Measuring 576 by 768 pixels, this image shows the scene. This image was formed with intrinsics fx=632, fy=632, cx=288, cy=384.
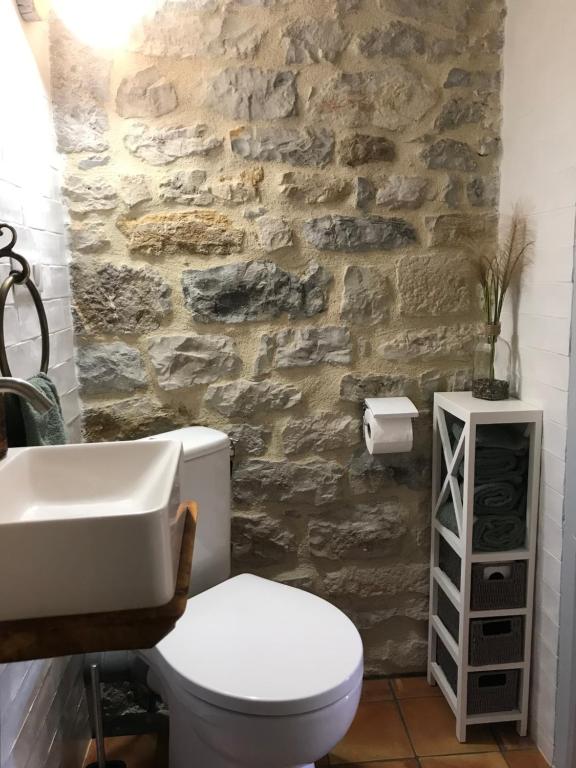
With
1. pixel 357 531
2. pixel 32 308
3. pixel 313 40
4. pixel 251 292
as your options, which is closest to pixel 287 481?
pixel 357 531

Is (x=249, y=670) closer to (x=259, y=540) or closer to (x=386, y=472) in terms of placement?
(x=259, y=540)

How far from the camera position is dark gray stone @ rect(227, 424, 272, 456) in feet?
6.73

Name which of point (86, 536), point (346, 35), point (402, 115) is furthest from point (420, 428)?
point (86, 536)

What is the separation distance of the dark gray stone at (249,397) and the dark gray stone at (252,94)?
0.83 m

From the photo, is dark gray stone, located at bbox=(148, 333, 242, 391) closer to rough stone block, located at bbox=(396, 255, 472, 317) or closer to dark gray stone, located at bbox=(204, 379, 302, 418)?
dark gray stone, located at bbox=(204, 379, 302, 418)

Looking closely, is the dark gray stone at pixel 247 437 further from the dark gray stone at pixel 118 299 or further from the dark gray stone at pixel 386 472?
the dark gray stone at pixel 118 299

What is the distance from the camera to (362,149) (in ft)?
6.45

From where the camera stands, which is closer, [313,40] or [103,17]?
[103,17]

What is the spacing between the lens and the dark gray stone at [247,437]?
2.05m

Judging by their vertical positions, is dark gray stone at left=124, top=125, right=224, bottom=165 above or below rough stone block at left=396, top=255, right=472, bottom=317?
above

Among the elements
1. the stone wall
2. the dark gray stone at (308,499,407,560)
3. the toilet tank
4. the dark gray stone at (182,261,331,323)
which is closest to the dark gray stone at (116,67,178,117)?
the stone wall

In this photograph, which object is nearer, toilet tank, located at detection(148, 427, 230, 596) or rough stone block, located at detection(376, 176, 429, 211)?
toilet tank, located at detection(148, 427, 230, 596)

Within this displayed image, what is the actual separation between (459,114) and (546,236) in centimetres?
53

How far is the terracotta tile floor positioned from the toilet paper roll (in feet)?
2.84
